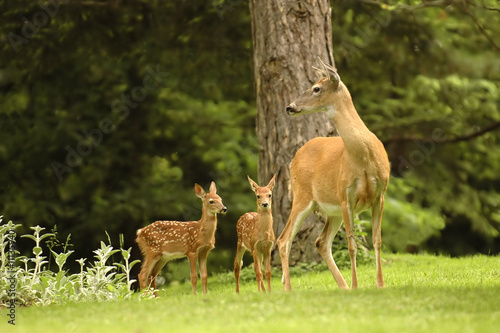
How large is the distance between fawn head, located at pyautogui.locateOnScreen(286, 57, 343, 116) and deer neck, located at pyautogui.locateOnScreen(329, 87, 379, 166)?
0.35 ft

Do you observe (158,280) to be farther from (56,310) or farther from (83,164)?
(56,310)

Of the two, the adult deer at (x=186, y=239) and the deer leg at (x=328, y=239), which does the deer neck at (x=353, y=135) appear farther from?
the adult deer at (x=186, y=239)

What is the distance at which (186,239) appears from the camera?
8.72m

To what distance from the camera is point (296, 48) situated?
10.6 m

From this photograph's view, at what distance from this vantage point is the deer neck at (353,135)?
7199 mm

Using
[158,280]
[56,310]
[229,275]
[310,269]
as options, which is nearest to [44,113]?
[158,280]

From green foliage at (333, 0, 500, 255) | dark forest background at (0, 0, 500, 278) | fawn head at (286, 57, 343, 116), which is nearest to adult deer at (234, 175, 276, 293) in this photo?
fawn head at (286, 57, 343, 116)

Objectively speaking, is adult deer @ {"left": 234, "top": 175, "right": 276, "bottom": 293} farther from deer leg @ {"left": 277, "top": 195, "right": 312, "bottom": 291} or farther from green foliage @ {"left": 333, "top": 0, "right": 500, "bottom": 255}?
green foliage @ {"left": 333, "top": 0, "right": 500, "bottom": 255}

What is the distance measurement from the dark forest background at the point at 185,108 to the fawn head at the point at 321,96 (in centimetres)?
520

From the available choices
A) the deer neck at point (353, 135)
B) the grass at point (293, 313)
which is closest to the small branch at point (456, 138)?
the deer neck at point (353, 135)

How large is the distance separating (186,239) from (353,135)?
2.45 m

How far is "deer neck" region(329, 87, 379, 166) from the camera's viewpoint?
7.20 meters

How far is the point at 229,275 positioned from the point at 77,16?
5404 millimetres

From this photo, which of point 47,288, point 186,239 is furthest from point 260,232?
point 47,288
